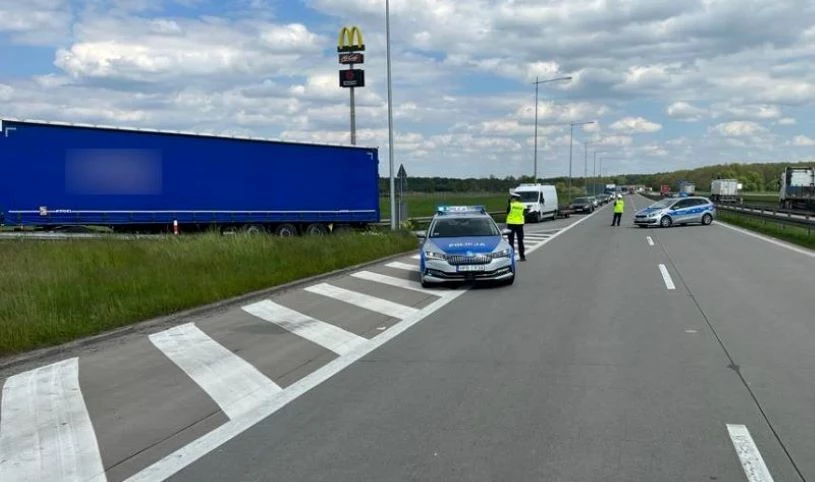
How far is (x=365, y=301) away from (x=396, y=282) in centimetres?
276

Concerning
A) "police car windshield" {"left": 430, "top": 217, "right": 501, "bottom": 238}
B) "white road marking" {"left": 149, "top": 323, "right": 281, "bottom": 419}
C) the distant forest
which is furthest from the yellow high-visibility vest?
the distant forest

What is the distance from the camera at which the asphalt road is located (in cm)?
462

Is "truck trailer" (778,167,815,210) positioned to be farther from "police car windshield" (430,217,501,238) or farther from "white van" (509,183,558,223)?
"police car windshield" (430,217,501,238)

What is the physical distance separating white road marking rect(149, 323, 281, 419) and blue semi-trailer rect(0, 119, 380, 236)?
1478 centimetres

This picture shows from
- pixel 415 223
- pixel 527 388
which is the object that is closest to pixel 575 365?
pixel 527 388

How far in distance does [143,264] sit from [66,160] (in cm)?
1011

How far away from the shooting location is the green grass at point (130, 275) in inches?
358

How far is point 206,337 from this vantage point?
361 inches

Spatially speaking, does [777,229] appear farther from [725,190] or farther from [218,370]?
[725,190]

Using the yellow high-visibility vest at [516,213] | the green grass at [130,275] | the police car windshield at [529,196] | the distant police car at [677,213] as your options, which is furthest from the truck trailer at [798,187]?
the green grass at [130,275]

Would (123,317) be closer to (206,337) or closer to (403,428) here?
(206,337)

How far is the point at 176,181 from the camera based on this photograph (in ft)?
79.8

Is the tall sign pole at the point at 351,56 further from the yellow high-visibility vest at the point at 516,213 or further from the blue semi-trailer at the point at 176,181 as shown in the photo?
the yellow high-visibility vest at the point at 516,213

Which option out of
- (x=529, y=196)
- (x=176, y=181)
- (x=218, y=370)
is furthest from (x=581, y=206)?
(x=218, y=370)
